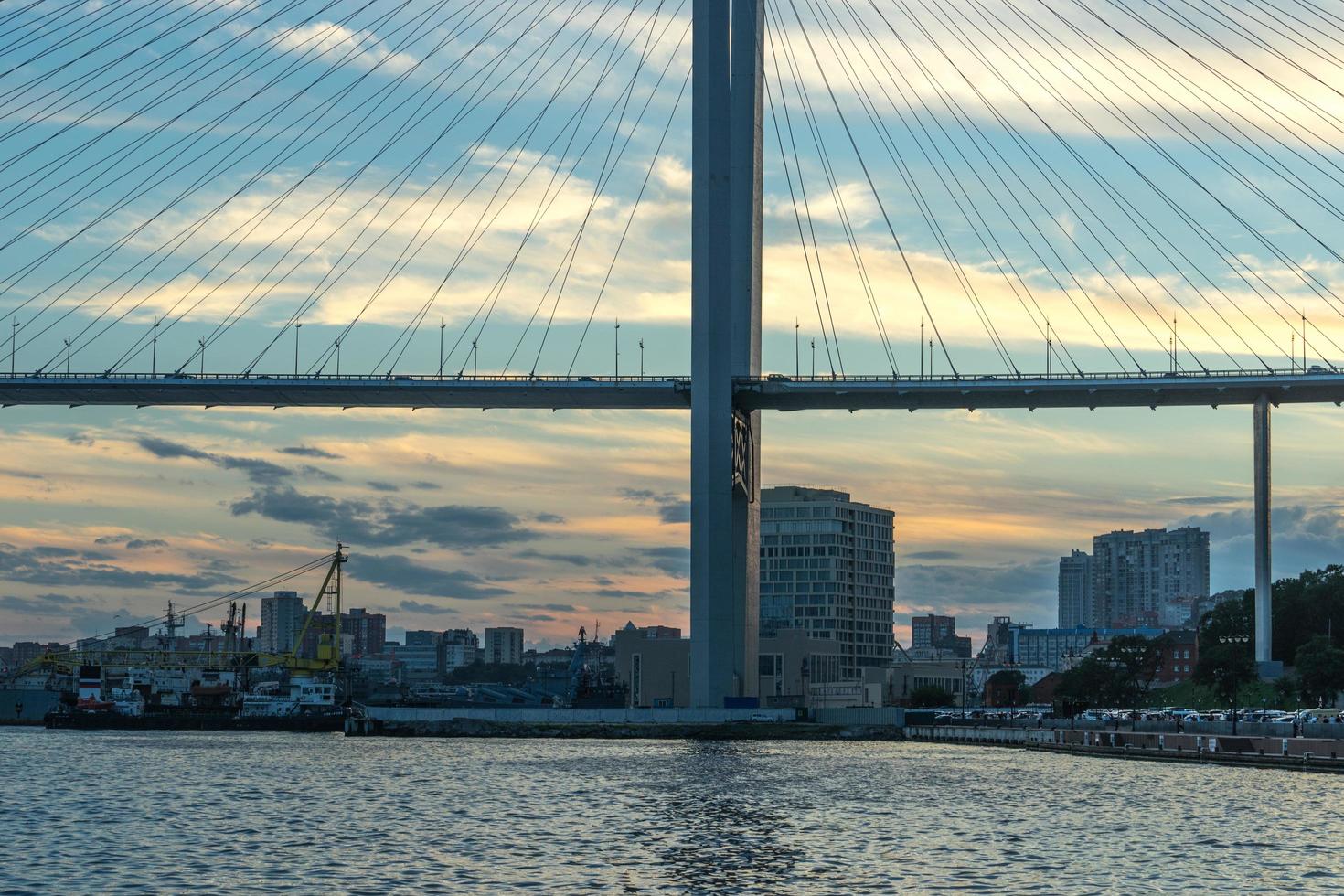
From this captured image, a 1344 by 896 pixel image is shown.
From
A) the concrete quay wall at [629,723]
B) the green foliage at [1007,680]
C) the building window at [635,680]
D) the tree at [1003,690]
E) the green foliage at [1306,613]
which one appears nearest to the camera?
the concrete quay wall at [629,723]

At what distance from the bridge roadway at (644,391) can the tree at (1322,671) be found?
56.6 feet

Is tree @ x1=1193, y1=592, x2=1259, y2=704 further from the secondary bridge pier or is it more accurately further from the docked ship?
the docked ship

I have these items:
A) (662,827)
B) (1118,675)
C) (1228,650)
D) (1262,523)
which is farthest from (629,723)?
(1118,675)

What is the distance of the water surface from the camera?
30.2m

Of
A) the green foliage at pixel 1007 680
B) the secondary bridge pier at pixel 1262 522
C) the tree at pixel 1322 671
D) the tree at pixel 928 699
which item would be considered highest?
the secondary bridge pier at pixel 1262 522

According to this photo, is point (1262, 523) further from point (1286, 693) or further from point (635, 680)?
point (635, 680)

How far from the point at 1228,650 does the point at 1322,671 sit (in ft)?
40.0

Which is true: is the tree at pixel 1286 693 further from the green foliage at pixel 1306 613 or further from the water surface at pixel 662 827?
the water surface at pixel 662 827

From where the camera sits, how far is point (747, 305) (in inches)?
3282

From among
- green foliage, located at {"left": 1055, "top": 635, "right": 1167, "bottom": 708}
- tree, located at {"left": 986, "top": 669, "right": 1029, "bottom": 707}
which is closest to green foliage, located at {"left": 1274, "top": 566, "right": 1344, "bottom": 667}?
green foliage, located at {"left": 1055, "top": 635, "right": 1167, "bottom": 708}

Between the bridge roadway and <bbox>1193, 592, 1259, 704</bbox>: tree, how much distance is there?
2439cm

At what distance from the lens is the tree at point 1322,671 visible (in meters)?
95.7

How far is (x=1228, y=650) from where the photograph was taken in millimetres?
108188

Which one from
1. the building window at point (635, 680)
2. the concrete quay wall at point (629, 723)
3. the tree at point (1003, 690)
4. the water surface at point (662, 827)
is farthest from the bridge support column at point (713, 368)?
the tree at point (1003, 690)
